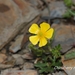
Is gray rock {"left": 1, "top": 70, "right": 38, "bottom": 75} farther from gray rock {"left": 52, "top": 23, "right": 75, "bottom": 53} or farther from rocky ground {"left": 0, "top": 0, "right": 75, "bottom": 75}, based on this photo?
gray rock {"left": 52, "top": 23, "right": 75, "bottom": 53}

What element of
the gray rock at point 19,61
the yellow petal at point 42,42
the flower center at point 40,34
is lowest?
the gray rock at point 19,61

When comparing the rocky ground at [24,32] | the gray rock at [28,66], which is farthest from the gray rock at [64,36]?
the gray rock at [28,66]

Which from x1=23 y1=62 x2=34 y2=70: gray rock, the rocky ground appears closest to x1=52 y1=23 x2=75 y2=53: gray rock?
the rocky ground

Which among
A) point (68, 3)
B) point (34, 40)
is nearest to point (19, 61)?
point (34, 40)

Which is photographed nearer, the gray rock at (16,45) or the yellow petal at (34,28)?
the yellow petal at (34,28)

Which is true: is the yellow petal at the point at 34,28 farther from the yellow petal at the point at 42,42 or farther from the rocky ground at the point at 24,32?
the rocky ground at the point at 24,32

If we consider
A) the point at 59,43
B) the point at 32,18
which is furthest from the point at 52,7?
the point at 59,43

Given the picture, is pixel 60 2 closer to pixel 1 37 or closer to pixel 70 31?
pixel 70 31

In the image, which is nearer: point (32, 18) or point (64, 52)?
point (64, 52)
